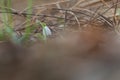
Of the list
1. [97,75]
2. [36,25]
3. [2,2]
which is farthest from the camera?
[2,2]

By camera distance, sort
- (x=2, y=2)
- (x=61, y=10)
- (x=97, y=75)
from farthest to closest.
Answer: (x=61, y=10)
(x=2, y=2)
(x=97, y=75)

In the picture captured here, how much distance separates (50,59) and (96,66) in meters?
0.05

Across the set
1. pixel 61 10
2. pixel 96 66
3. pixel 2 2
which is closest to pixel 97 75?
pixel 96 66

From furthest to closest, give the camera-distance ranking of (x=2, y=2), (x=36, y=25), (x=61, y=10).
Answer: (x=61, y=10), (x=2, y=2), (x=36, y=25)

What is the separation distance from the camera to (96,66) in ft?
1.42

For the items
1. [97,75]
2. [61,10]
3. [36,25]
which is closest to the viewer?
[97,75]

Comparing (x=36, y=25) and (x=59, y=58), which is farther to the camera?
(x=36, y=25)

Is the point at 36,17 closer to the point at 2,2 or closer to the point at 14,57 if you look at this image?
the point at 2,2

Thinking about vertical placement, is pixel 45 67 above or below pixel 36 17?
above

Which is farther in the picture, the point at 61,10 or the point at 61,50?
the point at 61,10

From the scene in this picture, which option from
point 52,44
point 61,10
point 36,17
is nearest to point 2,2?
point 36,17

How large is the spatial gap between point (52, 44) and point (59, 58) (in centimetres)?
3

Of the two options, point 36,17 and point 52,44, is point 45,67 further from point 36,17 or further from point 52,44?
point 36,17

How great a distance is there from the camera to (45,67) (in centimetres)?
44
